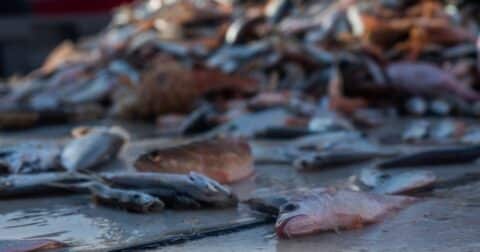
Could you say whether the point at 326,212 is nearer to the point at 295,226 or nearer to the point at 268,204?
the point at 295,226

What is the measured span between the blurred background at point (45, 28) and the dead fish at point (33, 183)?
44.9 ft

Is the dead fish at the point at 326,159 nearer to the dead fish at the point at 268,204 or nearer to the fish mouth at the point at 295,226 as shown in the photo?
the dead fish at the point at 268,204

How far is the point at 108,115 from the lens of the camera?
7281 mm

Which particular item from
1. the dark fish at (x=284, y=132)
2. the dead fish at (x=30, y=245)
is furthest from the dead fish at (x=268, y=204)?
the dark fish at (x=284, y=132)

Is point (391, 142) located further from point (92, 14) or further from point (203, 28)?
point (92, 14)

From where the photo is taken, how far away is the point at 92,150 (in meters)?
4.04

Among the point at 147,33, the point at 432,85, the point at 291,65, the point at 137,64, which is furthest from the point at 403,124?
the point at 147,33

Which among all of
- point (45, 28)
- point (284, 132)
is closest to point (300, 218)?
point (284, 132)

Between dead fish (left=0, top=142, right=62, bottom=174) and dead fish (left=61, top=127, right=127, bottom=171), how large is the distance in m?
0.04

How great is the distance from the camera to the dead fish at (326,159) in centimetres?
392

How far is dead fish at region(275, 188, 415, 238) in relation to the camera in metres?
2.60

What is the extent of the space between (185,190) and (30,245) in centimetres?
61

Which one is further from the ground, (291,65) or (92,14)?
(92,14)

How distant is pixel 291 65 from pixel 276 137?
2249mm
